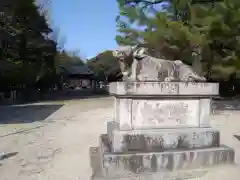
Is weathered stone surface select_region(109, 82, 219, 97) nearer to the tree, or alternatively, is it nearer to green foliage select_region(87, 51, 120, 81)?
the tree

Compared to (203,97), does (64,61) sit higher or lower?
higher

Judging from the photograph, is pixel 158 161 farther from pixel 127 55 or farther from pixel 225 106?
pixel 225 106

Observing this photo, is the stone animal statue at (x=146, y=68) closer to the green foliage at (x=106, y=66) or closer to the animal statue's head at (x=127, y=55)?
the animal statue's head at (x=127, y=55)

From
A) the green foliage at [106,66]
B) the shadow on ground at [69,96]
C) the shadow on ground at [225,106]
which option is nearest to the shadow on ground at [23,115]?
the shadow on ground at [225,106]

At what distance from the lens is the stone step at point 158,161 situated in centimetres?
440

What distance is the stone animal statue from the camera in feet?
15.9

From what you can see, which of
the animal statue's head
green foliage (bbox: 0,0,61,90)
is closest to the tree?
green foliage (bbox: 0,0,61,90)

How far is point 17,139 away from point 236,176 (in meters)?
6.16

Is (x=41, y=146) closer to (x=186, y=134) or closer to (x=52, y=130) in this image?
(x=52, y=130)

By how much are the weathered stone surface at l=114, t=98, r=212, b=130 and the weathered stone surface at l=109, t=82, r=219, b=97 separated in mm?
152

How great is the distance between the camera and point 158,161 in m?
4.54

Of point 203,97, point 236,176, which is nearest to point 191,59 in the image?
point 203,97

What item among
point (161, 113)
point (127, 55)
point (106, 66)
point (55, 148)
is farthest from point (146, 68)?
point (106, 66)

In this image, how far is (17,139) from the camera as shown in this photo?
8109mm
